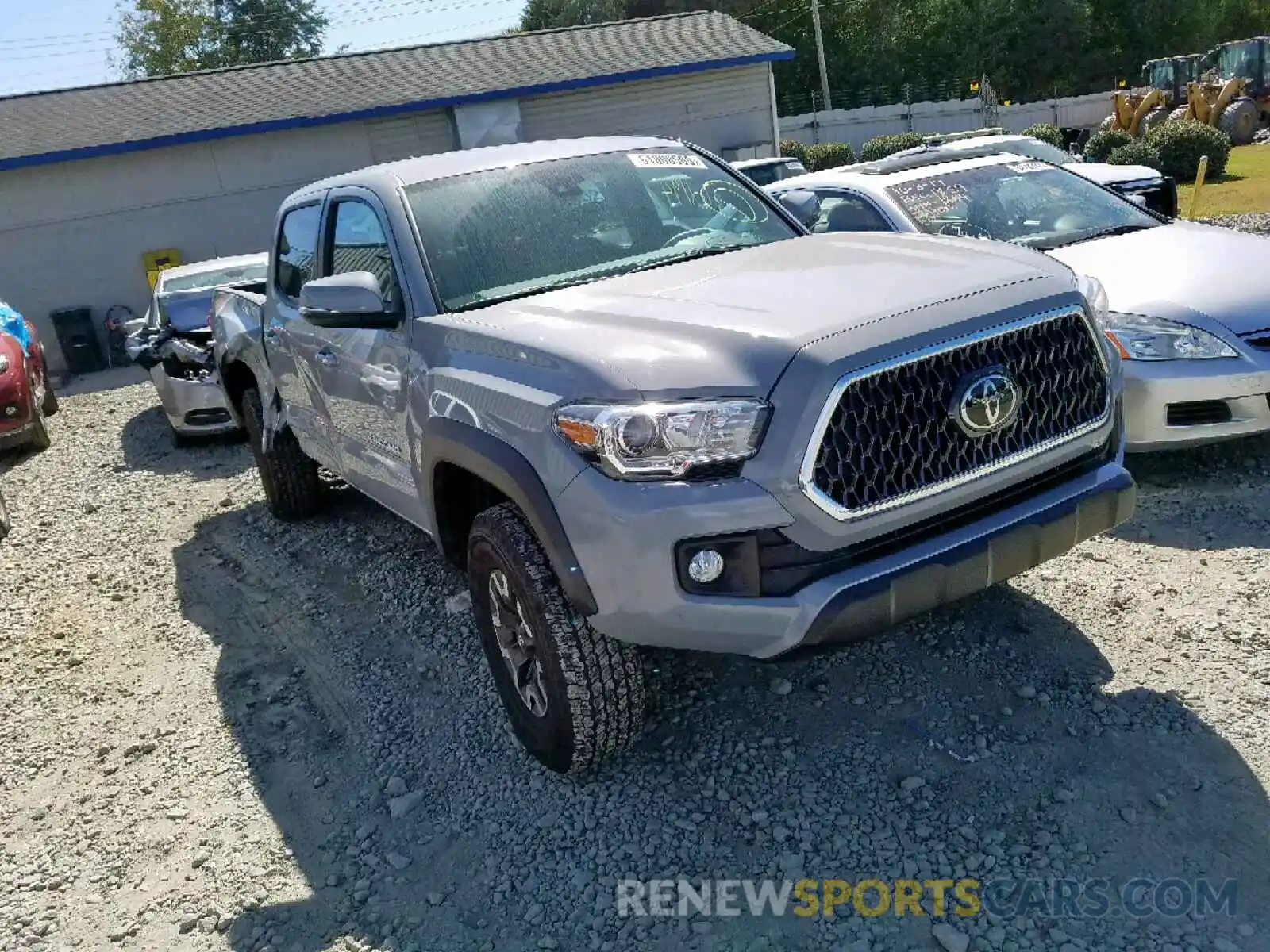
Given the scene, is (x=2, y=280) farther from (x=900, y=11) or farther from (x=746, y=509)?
→ (x=900, y=11)

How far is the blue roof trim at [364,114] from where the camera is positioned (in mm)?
17953

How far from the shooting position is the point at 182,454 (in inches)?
378

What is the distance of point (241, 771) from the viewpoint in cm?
398

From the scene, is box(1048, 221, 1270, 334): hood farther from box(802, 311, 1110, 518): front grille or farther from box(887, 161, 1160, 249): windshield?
box(802, 311, 1110, 518): front grille

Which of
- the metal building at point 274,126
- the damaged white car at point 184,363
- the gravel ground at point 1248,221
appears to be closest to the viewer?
the damaged white car at point 184,363

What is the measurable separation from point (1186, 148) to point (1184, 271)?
1671 centimetres

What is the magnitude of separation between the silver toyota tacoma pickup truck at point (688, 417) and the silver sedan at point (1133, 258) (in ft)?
3.93

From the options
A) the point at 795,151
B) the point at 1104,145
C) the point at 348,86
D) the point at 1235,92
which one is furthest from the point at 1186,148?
the point at 348,86

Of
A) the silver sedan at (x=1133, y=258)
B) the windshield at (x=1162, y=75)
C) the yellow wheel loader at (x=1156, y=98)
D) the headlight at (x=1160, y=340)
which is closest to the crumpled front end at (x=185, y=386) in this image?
the silver sedan at (x=1133, y=258)

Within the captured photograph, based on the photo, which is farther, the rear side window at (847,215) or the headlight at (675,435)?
the rear side window at (847,215)

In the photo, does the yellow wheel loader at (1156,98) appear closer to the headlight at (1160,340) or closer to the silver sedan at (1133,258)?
the silver sedan at (1133,258)

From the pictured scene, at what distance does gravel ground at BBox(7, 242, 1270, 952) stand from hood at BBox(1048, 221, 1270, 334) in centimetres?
81

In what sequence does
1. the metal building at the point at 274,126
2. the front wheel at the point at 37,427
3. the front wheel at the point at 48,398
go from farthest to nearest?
the metal building at the point at 274,126 < the front wheel at the point at 48,398 < the front wheel at the point at 37,427

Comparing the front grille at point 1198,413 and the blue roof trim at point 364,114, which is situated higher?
the blue roof trim at point 364,114
